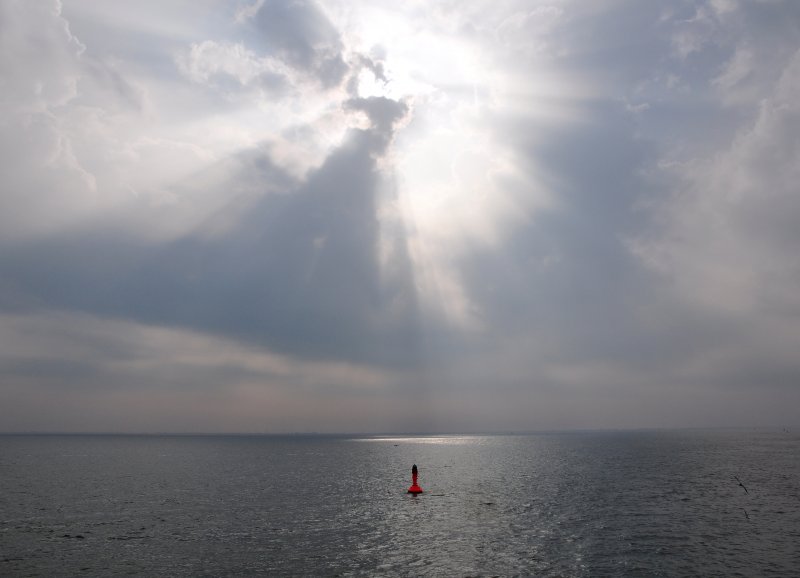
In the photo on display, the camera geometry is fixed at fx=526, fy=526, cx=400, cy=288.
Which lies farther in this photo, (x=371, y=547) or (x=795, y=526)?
(x=795, y=526)

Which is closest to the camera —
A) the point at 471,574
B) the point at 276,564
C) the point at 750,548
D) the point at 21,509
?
the point at 471,574

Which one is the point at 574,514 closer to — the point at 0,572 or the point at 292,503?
the point at 292,503

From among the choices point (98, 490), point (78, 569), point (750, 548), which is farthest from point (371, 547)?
point (98, 490)

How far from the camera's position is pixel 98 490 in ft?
254

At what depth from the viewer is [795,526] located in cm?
4794

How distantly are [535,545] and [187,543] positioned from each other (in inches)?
1085

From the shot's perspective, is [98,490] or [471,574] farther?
[98,490]

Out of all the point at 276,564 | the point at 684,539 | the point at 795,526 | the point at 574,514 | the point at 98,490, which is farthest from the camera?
the point at 98,490

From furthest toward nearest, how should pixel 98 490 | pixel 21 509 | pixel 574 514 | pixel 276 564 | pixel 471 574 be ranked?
pixel 98 490 → pixel 21 509 → pixel 574 514 → pixel 276 564 → pixel 471 574

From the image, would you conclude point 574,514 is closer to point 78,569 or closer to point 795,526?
point 795,526

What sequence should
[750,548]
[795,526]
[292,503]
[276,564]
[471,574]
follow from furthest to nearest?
[292,503]
[795,526]
[750,548]
[276,564]
[471,574]

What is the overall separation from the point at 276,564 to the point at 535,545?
19.5m

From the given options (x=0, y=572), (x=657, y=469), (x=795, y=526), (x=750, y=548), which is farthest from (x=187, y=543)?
(x=657, y=469)

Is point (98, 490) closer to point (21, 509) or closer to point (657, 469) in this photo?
point (21, 509)
